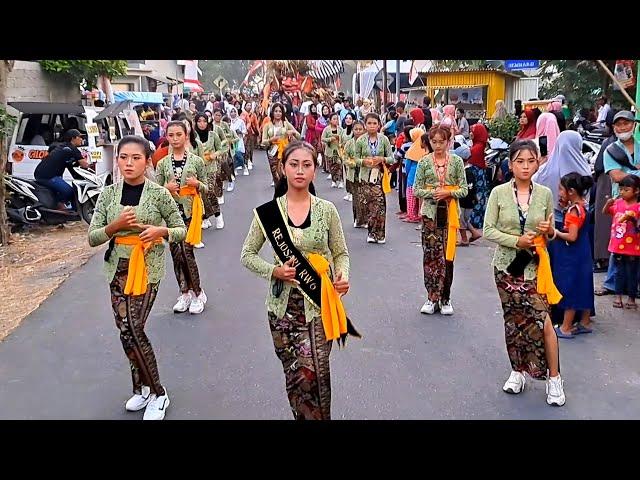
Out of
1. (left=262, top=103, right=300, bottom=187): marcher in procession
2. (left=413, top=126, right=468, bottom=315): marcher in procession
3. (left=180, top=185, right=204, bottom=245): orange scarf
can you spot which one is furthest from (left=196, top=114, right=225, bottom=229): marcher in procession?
(left=413, top=126, right=468, bottom=315): marcher in procession

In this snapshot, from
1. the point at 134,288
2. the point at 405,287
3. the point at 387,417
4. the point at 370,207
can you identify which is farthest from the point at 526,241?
the point at 370,207

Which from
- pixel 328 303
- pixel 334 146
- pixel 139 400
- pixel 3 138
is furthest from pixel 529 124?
pixel 334 146

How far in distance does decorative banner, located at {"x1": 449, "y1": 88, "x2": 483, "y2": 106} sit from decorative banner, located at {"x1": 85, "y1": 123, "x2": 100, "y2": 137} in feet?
36.1

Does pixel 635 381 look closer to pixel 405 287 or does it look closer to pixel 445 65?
pixel 405 287

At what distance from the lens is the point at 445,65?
73.2ft

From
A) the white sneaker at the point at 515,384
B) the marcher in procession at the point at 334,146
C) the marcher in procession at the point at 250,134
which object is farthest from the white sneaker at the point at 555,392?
the marcher in procession at the point at 250,134

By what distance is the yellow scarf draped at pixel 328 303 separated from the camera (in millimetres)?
3811

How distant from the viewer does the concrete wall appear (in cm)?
1510

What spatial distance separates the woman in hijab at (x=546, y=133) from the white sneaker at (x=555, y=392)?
11.8ft

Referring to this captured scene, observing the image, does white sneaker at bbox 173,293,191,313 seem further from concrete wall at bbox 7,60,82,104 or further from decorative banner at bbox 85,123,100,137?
concrete wall at bbox 7,60,82,104

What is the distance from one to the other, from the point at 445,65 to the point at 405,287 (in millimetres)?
15948

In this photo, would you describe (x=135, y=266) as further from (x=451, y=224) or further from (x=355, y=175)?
(x=355, y=175)

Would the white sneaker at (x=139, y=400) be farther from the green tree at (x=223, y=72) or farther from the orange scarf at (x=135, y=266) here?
the green tree at (x=223, y=72)

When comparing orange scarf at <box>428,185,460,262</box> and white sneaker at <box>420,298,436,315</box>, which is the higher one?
orange scarf at <box>428,185,460,262</box>
